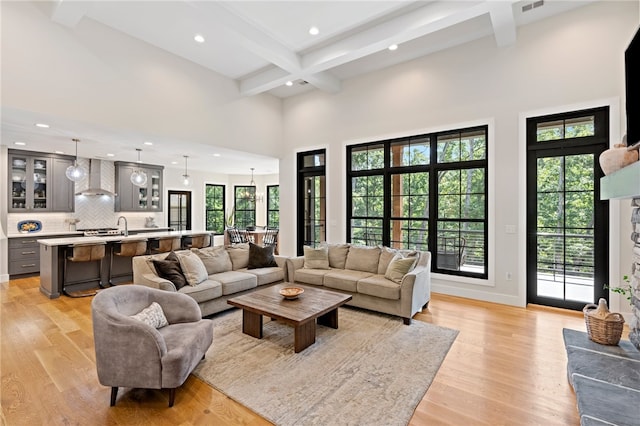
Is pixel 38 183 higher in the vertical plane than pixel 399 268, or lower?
higher

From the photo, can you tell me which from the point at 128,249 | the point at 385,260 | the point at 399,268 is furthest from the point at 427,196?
the point at 128,249

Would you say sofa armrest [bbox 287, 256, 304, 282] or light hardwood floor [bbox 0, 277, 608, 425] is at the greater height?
sofa armrest [bbox 287, 256, 304, 282]

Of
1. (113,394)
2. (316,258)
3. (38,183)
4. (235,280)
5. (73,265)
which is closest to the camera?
(113,394)

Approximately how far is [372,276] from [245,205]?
878 centimetres

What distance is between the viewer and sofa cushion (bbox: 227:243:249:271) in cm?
500

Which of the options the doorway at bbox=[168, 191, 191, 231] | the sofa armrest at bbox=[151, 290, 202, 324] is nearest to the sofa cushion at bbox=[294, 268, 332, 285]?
the sofa armrest at bbox=[151, 290, 202, 324]

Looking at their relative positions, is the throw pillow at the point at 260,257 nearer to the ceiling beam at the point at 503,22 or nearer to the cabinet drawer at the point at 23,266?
the ceiling beam at the point at 503,22

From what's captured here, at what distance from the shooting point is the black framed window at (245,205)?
39.9 feet

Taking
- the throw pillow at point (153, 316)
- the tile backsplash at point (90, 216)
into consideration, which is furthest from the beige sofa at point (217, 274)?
the tile backsplash at point (90, 216)

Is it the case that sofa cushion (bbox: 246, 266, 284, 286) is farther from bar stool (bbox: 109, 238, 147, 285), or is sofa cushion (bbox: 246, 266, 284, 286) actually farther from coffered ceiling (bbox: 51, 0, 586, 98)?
coffered ceiling (bbox: 51, 0, 586, 98)

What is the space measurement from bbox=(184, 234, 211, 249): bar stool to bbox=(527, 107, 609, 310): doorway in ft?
21.5

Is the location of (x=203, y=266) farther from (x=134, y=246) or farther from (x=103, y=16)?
(x=103, y=16)

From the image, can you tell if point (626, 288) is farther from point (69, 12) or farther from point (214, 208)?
point (214, 208)

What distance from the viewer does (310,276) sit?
15.5ft
